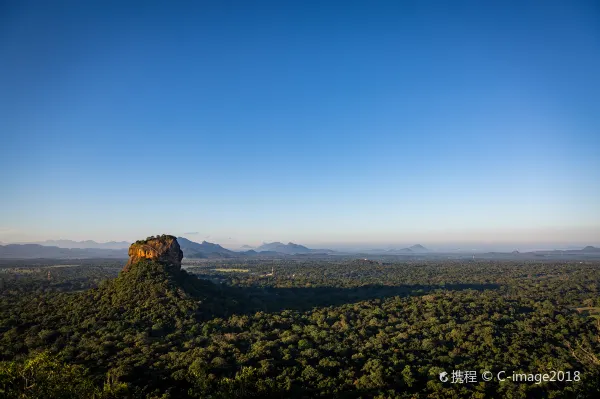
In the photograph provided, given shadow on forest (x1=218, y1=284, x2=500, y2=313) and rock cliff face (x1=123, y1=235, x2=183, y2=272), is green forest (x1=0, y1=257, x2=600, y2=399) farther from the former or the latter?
rock cliff face (x1=123, y1=235, x2=183, y2=272)

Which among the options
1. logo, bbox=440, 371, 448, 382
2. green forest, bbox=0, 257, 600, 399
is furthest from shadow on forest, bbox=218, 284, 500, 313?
logo, bbox=440, 371, 448, 382

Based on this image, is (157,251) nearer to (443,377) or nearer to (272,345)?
(272,345)

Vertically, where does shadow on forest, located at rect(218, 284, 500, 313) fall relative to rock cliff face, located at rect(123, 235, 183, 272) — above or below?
below

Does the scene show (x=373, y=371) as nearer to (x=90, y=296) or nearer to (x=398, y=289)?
(x=90, y=296)

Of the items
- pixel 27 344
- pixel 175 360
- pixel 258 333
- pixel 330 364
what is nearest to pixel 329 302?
pixel 258 333

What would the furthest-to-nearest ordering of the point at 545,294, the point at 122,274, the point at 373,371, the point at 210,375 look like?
1. the point at 545,294
2. the point at 122,274
3. the point at 373,371
4. the point at 210,375
